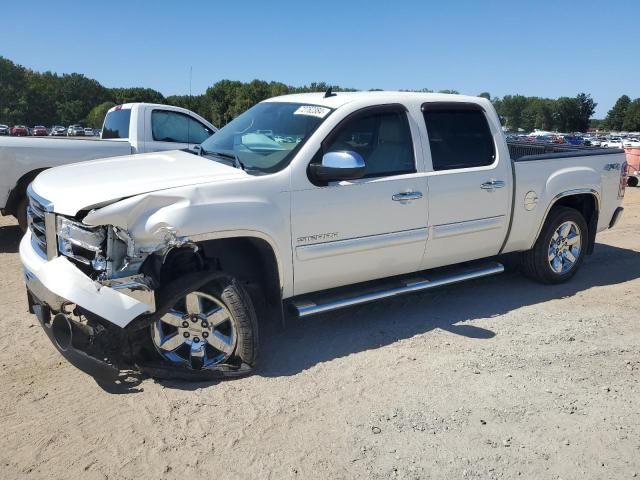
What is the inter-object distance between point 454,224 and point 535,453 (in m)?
2.24

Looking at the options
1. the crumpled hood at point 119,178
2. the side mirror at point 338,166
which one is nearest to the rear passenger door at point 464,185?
the side mirror at point 338,166

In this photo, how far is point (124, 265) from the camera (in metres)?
3.45

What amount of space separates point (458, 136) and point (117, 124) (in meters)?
6.23

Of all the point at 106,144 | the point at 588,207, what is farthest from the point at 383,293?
the point at 106,144

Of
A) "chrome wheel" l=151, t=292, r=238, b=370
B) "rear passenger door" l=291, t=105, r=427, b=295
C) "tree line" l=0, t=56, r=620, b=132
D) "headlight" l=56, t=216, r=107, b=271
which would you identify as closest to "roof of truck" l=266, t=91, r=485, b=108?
"rear passenger door" l=291, t=105, r=427, b=295

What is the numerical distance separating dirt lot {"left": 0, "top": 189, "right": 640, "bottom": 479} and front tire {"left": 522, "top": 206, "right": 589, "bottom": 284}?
0.89m

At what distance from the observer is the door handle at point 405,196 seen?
4.50m

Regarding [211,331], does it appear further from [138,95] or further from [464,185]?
[138,95]

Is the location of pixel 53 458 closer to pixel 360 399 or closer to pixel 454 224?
pixel 360 399

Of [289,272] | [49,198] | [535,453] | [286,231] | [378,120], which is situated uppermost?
[378,120]

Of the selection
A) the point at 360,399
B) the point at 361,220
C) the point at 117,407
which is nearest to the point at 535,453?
the point at 360,399

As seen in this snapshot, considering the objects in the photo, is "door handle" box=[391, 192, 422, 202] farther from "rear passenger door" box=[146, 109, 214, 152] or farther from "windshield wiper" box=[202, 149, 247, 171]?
"rear passenger door" box=[146, 109, 214, 152]

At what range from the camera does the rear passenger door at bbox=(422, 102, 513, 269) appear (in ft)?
15.8

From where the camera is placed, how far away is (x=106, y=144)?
783cm
